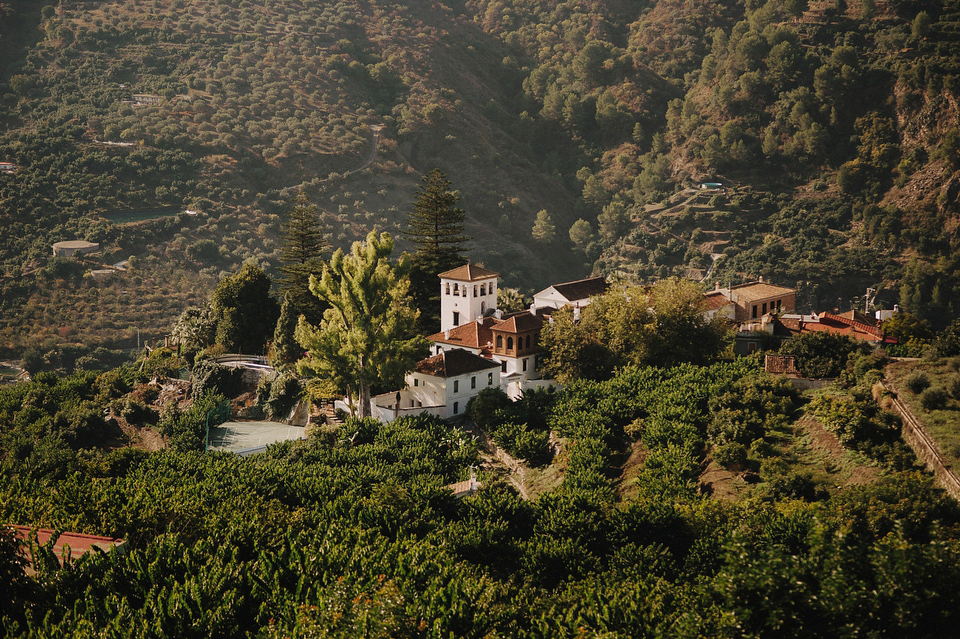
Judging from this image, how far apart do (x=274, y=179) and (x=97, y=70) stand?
27.1 metres

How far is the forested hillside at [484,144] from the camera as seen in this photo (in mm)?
88875

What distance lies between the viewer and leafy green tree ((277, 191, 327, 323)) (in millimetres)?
48812

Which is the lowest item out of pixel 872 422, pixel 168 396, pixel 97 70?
pixel 168 396

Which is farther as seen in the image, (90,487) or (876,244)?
(876,244)

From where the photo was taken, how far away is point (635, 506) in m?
27.0

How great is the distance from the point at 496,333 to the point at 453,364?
3120 millimetres

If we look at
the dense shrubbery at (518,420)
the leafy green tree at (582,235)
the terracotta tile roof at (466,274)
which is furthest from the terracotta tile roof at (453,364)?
the leafy green tree at (582,235)

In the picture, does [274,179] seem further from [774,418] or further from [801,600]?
[801,600]

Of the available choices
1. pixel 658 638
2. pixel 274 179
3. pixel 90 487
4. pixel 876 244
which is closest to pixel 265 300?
pixel 90 487

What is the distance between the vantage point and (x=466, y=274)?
155 feet

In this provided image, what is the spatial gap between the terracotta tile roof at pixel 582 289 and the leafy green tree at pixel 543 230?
6397 cm

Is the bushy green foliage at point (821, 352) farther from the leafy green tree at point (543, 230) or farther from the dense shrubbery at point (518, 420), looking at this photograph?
the leafy green tree at point (543, 230)

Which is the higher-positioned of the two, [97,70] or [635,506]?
[97,70]

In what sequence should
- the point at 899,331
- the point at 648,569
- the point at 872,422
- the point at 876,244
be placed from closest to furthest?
the point at 648,569 → the point at 872,422 → the point at 899,331 → the point at 876,244
